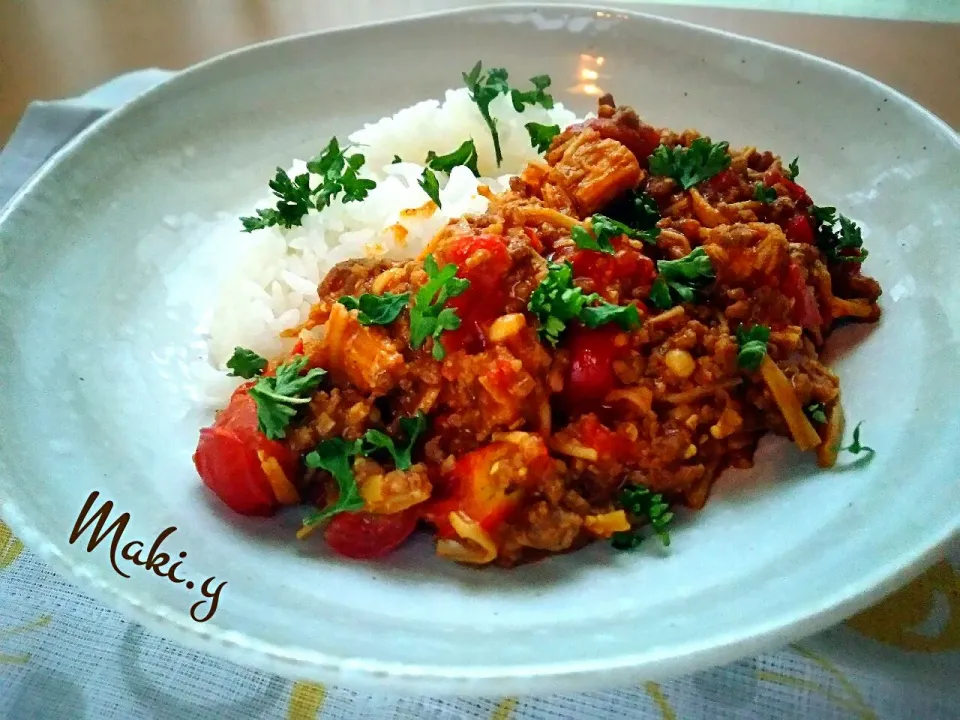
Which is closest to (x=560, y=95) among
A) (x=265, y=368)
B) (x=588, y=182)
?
(x=588, y=182)

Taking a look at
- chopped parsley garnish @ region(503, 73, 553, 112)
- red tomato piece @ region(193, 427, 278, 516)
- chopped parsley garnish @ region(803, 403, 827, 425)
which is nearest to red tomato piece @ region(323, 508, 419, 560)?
red tomato piece @ region(193, 427, 278, 516)

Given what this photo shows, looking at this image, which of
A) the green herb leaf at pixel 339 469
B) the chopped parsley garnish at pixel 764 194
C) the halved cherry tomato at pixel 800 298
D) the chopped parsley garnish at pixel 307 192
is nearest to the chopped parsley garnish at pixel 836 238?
the chopped parsley garnish at pixel 764 194

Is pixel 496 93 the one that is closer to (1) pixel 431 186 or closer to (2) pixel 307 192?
(1) pixel 431 186

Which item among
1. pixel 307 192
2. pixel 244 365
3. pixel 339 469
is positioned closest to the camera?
pixel 339 469

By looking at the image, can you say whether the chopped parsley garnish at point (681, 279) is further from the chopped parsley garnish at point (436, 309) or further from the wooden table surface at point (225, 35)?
the wooden table surface at point (225, 35)

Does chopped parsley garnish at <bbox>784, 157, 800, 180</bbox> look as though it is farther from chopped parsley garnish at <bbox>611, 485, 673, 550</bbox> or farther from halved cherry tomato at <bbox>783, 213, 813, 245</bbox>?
chopped parsley garnish at <bbox>611, 485, 673, 550</bbox>

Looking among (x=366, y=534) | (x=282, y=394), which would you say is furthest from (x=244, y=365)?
(x=366, y=534)

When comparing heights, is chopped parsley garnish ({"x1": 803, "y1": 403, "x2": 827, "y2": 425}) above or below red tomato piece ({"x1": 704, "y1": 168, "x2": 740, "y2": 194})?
below
